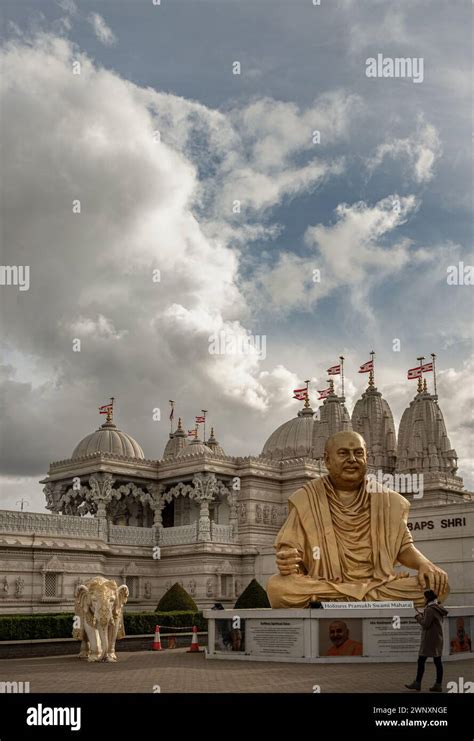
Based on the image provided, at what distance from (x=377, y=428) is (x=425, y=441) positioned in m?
4.91

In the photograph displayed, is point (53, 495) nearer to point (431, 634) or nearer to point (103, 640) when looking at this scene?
point (103, 640)

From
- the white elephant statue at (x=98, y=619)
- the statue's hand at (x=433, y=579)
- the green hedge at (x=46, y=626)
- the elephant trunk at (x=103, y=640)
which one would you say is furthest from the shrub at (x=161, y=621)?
the statue's hand at (x=433, y=579)

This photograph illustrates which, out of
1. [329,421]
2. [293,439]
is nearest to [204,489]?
[293,439]

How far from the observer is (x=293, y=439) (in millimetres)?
58156

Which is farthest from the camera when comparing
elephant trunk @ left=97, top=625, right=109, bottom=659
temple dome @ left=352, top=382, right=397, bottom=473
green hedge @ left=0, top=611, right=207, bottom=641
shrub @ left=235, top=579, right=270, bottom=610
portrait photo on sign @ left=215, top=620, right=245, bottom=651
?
temple dome @ left=352, top=382, right=397, bottom=473

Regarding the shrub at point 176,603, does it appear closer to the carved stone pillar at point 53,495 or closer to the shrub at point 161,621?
the shrub at point 161,621

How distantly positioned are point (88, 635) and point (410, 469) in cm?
3995

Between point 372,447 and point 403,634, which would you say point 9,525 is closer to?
point 403,634

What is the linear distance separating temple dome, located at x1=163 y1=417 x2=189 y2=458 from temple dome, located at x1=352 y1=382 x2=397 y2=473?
482 inches

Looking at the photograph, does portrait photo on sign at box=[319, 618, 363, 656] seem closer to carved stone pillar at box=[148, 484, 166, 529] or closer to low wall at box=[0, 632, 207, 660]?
low wall at box=[0, 632, 207, 660]

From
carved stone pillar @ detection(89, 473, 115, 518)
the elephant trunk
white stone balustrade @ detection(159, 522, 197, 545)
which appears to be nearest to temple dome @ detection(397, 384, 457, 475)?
white stone balustrade @ detection(159, 522, 197, 545)

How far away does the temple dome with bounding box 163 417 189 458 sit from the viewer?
6200 cm

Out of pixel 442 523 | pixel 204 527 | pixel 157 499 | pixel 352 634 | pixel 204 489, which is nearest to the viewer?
pixel 352 634
